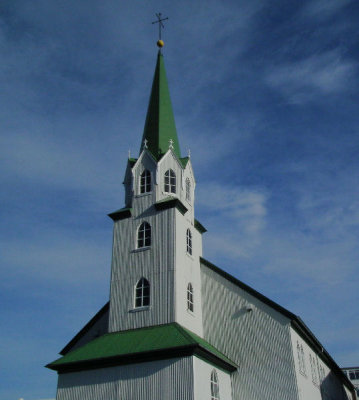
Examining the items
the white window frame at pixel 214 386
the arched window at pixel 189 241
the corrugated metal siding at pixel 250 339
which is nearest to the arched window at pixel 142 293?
the arched window at pixel 189 241

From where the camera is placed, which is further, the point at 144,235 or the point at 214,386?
the point at 144,235

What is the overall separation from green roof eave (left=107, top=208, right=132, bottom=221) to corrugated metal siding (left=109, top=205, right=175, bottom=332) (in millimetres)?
307

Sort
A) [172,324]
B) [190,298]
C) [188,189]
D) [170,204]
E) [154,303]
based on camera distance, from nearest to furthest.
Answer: [172,324] → [154,303] → [190,298] → [170,204] → [188,189]

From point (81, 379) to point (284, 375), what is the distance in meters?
10.6

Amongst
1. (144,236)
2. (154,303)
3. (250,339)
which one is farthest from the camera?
(144,236)

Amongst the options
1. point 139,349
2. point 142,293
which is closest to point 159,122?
point 142,293

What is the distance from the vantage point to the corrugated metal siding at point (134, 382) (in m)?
21.1

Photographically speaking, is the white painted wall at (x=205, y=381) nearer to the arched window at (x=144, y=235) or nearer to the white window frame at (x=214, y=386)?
the white window frame at (x=214, y=386)

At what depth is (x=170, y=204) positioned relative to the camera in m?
27.4

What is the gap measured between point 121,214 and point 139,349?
9027mm

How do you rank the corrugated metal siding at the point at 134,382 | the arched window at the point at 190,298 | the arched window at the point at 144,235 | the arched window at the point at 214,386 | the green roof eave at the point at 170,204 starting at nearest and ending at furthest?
the corrugated metal siding at the point at 134,382
the arched window at the point at 214,386
the arched window at the point at 190,298
the green roof eave at the point at 170,204
the arched window at the point at 144,235

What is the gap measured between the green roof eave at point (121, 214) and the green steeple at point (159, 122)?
3961 mm

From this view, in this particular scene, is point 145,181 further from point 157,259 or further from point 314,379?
point 314,379

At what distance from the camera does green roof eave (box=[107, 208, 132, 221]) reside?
2847cm
